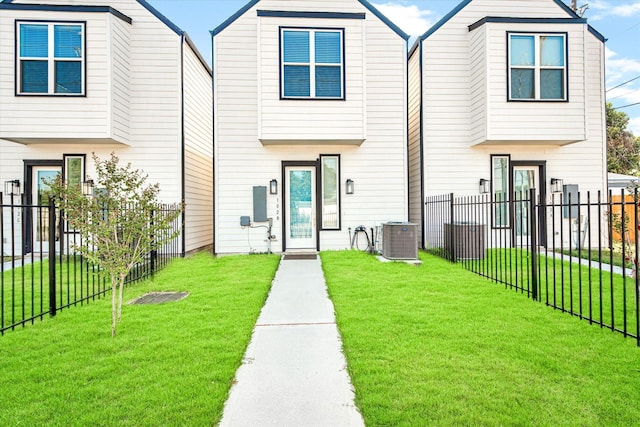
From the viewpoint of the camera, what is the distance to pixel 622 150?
1032 inches

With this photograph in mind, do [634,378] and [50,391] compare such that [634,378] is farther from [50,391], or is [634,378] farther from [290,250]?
[290,250]

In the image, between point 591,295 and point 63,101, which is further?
point 63,101

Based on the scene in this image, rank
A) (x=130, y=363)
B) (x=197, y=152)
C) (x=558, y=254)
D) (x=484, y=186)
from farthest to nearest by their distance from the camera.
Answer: (x=197, y=152) → (x=484, y=186) → (x=558, y=254) → (x=130, y=363)

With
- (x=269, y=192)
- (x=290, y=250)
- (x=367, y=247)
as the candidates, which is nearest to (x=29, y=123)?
(x=269, y=192)

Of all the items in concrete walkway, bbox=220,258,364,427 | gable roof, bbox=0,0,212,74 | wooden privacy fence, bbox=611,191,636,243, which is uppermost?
gable roof, bbox=0,0,212,74

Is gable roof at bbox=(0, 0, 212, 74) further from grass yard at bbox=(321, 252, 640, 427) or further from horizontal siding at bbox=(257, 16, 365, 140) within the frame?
grass yard at bbox=(321, 252, 640, 427)

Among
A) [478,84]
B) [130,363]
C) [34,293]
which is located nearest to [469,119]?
[478,84]

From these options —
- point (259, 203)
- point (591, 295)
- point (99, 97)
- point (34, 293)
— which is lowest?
point (34, 293)

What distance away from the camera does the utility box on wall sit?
9.93 m

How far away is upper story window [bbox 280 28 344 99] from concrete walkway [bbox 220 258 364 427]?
613 centimetres

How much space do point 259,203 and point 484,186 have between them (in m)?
6.26

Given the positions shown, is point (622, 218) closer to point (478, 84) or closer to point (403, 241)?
point (403, 241)

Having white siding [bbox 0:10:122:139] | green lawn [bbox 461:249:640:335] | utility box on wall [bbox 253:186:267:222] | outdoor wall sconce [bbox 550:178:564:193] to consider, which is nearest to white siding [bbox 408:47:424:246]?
green lawn [bbox 461:249:640:335]

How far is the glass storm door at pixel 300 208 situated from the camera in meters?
10.3
